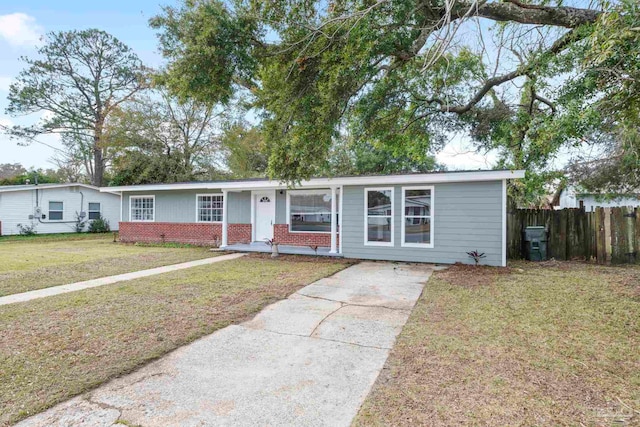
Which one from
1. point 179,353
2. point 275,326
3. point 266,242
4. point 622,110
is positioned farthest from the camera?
point 266,242

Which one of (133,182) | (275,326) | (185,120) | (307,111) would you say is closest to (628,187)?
(307,111)

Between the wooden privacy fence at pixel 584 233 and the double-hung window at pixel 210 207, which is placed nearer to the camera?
the wooden privacy fence at pixel 584 233

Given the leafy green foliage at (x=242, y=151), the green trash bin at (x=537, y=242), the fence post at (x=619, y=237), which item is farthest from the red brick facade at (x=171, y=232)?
the fence post at (x=619, y=237)

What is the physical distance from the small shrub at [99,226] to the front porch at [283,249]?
12508mm

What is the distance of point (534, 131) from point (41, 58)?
29.5 meters

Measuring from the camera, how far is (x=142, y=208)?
51.2 ft

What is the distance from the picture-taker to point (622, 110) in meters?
5.24

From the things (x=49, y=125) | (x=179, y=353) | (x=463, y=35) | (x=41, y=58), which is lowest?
(x=179, y=353)

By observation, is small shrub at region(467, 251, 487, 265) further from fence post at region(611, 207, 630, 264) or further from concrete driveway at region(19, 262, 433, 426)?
concrete driveway at region(19, 262, 433, 426)

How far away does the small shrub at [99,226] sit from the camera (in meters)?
20.8

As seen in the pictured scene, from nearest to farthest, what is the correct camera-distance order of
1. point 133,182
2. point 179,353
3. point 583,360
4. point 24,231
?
1. point 583,360
2. point 179,353
3. point 24,231
4. point 133,182

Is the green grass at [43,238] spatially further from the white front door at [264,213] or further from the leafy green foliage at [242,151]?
the leafy green foliage at [242,151]

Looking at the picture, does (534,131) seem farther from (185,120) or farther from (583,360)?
(185,120)

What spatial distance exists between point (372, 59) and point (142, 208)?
1274 centimetres
